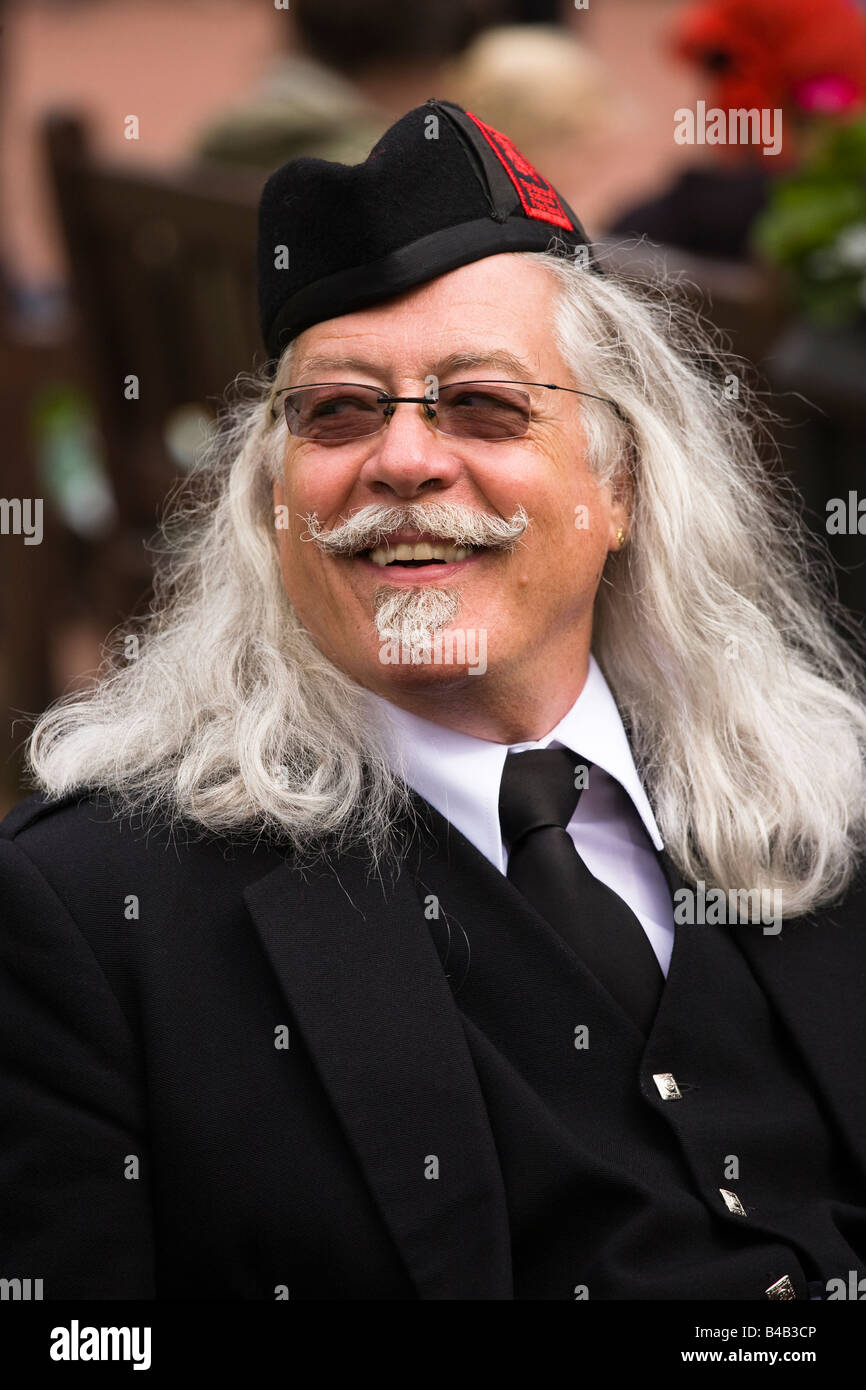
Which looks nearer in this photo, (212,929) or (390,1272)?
(390,1272)

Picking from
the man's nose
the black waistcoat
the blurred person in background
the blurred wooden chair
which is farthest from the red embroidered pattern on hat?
the blurred person in background

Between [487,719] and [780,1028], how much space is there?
70 centimetres

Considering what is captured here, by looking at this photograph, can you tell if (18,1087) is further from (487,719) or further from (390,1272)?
(487,719)

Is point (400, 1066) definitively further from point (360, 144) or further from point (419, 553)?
point (360, 144)

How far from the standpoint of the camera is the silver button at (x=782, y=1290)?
7.25ft

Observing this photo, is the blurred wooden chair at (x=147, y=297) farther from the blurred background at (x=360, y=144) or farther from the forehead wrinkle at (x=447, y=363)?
the forehead wrinkle at (x=447, y=363)

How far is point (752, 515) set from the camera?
2.92m

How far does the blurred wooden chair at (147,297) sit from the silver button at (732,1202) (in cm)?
329

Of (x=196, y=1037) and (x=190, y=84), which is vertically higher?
(x=190, y=84)

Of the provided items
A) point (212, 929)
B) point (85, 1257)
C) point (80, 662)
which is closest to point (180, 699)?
point (212, 929)

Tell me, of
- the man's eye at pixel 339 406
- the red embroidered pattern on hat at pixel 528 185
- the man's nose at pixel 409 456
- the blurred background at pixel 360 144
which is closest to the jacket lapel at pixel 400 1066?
the man's nose at pixel 409 456

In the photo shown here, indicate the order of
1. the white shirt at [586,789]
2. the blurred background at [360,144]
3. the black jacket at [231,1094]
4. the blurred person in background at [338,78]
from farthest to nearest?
the blurred person in background at [338,78], the blurred background at [360,144], the white shirt at [586,789], the black jacket at [231,1094]

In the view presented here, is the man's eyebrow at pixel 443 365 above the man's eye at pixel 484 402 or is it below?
above

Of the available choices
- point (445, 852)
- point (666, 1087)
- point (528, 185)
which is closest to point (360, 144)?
point (528, 185)
